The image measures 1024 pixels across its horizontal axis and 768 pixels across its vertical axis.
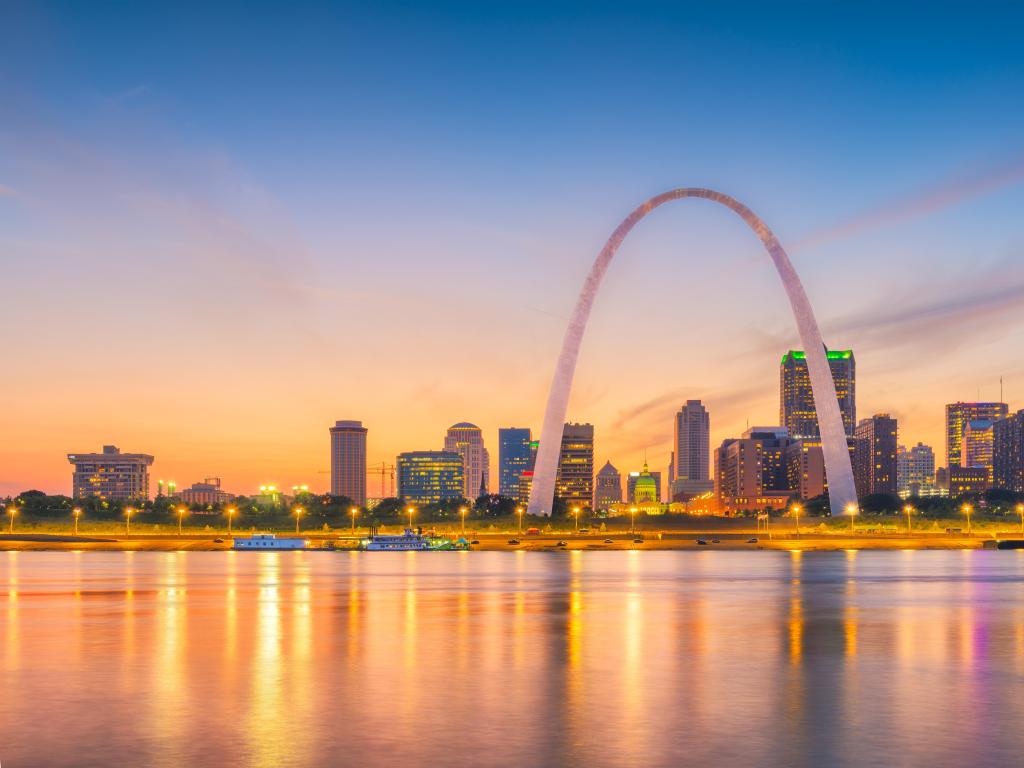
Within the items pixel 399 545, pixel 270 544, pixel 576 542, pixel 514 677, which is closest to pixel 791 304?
pixel 576 542

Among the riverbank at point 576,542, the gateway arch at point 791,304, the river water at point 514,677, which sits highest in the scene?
the gateway arch at point 791,304

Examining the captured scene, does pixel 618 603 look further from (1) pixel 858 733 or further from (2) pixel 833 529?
(2) pixel 833 529

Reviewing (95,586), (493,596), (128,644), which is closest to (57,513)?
(95,586)

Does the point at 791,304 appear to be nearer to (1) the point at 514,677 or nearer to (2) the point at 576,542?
(2) the point at 576,542

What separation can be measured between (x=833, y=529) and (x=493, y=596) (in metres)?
93.5

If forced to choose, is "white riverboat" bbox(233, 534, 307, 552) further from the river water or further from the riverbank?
the river water

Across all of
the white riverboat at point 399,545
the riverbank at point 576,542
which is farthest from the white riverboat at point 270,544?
the white riverboat at point 399,545

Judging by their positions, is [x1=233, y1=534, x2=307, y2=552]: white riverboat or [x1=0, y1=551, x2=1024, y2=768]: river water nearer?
[x1=0, y1=551, x2=1024, y2=768]: river water

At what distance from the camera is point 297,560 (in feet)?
308

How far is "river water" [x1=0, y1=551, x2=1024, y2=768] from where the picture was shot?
1656 cm

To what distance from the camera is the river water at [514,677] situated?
16.6 metres

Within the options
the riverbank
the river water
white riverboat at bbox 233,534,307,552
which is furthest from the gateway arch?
the river water

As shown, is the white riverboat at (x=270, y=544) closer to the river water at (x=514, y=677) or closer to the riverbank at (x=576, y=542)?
the riverbank at (x=576, y=542)

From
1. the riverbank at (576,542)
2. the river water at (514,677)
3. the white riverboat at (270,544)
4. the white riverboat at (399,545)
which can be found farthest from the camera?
the white riverboat at (270,544)
